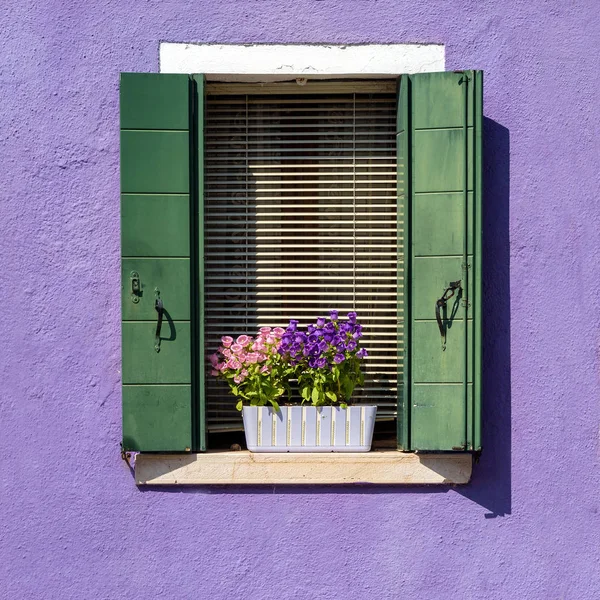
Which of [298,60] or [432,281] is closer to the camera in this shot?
[432,281]

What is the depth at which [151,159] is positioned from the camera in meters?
3.33

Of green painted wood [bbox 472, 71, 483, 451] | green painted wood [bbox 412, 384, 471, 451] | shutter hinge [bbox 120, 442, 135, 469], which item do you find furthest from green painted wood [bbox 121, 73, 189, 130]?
green painted wood [bbox 412, 384, 471, 451]

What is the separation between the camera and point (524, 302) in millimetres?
3467

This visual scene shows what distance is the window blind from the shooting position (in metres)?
3.58

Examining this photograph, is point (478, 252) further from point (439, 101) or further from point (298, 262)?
point (298, 262)

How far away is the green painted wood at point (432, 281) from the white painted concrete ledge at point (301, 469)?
555mm

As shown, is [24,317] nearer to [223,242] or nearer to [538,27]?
[223,242]

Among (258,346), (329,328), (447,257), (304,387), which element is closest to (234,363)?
(258,346)

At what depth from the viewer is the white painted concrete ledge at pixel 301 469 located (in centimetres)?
338

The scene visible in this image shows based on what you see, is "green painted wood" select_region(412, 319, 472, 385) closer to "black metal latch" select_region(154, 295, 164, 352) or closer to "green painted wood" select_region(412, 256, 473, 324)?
"green painted wood" select_region(412, 256, 473, 324)

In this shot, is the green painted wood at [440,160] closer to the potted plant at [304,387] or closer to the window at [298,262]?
the window at [298,262]

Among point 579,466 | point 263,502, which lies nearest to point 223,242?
point 263,502

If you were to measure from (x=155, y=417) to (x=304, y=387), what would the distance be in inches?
22.4

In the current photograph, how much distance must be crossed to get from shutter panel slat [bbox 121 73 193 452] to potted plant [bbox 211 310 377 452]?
0.24m
